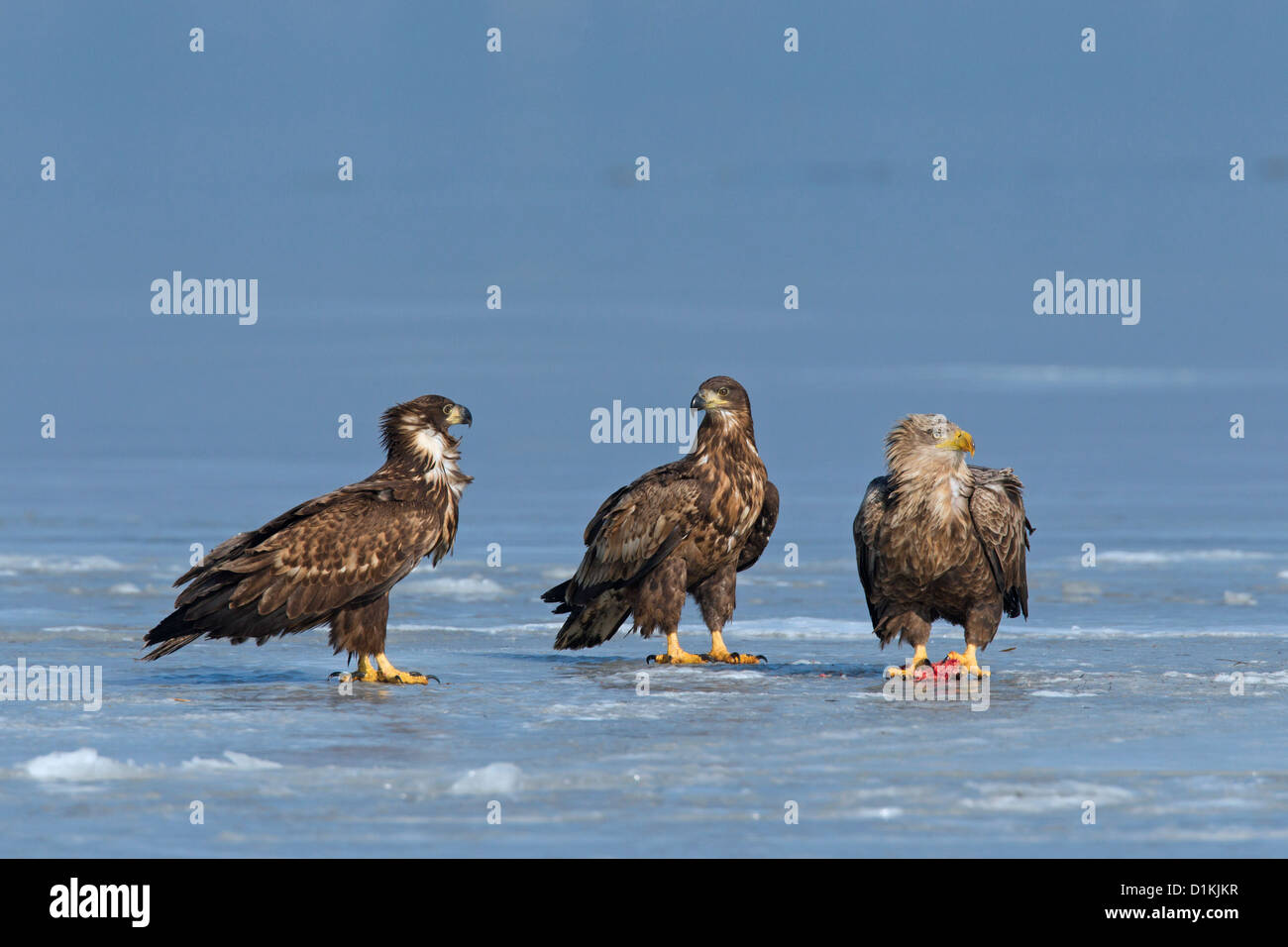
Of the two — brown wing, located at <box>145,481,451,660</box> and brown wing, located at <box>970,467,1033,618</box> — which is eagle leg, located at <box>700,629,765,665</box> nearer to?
brown wing, located at <box>970,467,1033,618</box>

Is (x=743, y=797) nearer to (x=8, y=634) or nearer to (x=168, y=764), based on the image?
(x=168, y=764)

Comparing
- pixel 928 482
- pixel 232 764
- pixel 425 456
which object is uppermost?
pixel 425 456

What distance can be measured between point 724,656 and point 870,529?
1590mm

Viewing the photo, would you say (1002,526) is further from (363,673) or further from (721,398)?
(363,673)

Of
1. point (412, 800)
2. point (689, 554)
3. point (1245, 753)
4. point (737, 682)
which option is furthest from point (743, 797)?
point (689, 554)

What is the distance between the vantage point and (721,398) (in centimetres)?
1242

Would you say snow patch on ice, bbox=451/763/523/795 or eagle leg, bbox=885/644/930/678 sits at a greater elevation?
eagle leg, bbox=885/644/930/678

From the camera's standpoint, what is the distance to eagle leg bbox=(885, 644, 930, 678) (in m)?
11.2

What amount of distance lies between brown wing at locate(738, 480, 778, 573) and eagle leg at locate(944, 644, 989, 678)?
5.97 ft

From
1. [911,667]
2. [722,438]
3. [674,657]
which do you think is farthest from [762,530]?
[911,667]

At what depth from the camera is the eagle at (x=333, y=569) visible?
36.1ft

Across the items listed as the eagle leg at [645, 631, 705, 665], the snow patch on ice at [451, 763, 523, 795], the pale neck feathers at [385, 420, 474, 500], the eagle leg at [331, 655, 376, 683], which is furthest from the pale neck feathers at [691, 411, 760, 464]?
the snow patch on ice at [451, 763, 523, 795]

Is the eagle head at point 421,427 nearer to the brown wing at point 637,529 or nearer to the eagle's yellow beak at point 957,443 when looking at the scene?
the brown wing at point 637,529

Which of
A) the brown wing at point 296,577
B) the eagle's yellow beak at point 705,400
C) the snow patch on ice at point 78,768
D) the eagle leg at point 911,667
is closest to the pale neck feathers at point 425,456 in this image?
Result: the brown wing at point 296,577
